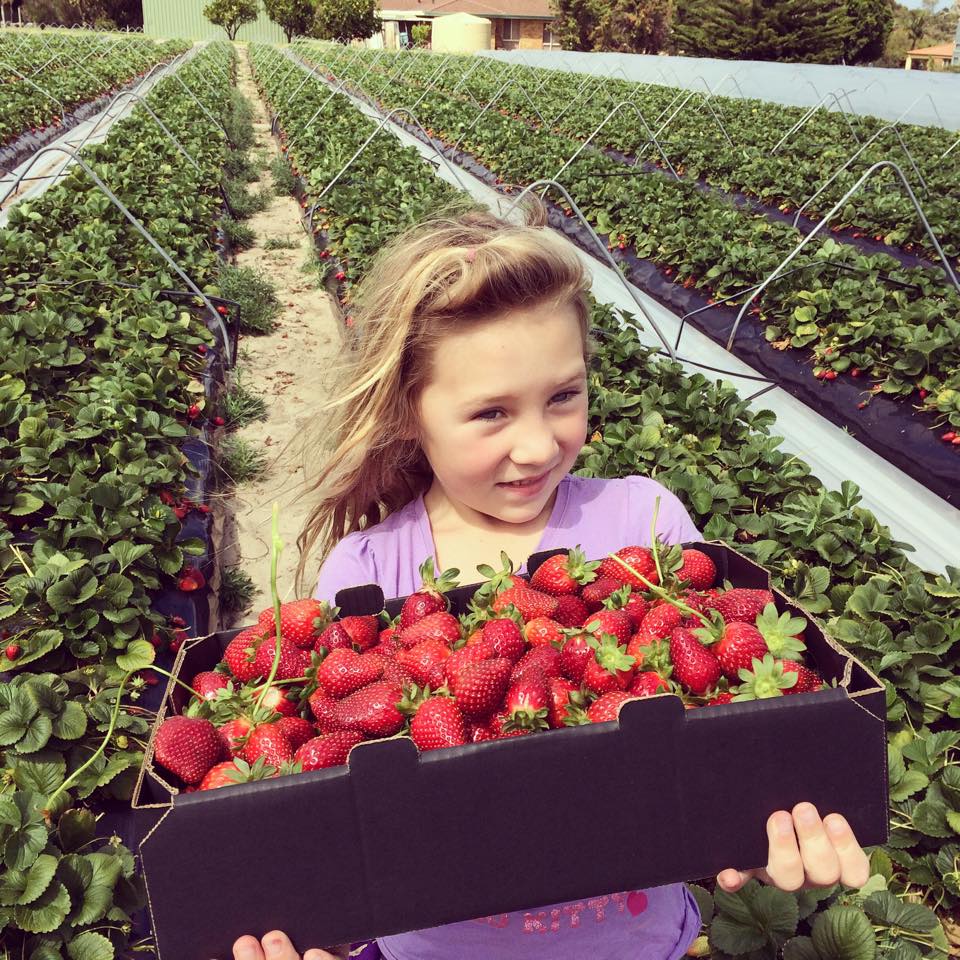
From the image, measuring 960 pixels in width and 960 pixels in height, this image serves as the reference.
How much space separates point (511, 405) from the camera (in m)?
1.55

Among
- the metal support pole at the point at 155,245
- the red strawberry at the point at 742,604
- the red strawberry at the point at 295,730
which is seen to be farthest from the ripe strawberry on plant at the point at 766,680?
the metal support pole at the point at 155,245

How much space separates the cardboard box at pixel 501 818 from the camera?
1.00 m

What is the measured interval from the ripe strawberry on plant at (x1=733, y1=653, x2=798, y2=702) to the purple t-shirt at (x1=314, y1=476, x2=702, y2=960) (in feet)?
1.32

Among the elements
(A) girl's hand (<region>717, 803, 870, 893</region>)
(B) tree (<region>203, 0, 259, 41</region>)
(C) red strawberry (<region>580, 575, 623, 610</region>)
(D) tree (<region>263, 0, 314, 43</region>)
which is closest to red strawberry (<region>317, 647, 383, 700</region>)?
(C) red strawberry (<region>580, 575, 623, 610</region>)

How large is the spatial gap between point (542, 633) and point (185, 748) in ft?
1.69

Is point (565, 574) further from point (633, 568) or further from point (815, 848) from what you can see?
point (815, 848)

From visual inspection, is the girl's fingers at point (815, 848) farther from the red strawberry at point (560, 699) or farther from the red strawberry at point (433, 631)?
the red strawberry at point (433, 631)

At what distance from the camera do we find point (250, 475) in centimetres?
466

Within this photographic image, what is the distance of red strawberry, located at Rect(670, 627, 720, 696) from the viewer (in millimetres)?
1186

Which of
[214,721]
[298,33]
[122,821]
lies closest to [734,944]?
[214,721]

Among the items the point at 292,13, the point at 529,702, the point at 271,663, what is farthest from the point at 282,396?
the point at 292,13

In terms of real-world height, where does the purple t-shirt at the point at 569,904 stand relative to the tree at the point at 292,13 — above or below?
below

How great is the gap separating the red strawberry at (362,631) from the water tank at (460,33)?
54892 mm

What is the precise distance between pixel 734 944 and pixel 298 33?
2671 inches
